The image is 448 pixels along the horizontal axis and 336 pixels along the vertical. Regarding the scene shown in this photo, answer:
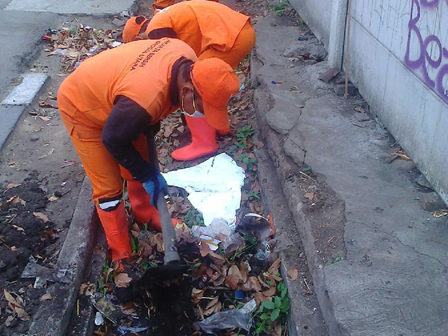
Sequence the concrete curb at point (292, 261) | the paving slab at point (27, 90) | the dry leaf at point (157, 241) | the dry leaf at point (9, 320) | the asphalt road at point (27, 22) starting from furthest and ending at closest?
the asphalt road at point (27, 22), the paving slab at point (27, 90), the dry leaf at point (157, 241), the dry leaf at point (9, 320), the concrete curb at point (292, 261)

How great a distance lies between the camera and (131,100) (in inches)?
103

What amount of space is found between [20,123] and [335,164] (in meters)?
3.53

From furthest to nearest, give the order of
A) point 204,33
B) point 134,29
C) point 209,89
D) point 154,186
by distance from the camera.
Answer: point 134,29, point 204,33, point 154,186, point 209,89

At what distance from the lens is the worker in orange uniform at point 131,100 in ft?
8.75

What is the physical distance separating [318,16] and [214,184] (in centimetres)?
303

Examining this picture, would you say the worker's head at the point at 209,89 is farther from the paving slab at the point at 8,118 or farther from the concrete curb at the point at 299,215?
the paving slab at the point at 8,118

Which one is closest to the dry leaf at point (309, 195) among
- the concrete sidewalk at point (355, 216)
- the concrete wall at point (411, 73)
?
the concrete sidewalk at point (355, 216)

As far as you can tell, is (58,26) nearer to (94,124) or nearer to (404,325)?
(94,124)

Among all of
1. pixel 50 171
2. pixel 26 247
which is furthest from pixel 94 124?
pixel 50 171

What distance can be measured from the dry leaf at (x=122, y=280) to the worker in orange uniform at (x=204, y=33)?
5.20ft

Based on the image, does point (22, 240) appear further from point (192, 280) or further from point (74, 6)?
point (74, 6)

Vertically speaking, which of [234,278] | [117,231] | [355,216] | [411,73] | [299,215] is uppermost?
[411,73]

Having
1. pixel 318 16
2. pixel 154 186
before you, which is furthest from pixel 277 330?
pixel 318 16

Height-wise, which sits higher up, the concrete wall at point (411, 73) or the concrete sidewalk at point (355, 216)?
the concrete wall at point (411, 73)
